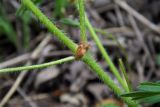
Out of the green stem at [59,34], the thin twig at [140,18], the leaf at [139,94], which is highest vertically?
the thin twig at [140,18]

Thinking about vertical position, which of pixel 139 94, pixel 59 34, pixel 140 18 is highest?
pixel 140 18

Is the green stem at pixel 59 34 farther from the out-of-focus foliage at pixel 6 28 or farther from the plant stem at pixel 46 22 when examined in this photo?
the out-of-focus foliage at pixel 6 28

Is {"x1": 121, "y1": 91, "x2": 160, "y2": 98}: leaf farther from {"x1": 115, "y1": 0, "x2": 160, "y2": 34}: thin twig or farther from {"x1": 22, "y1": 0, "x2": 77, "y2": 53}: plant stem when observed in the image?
{"x1": 115, "y1": 0, "x2": 160, "y2": 34}: thin twig

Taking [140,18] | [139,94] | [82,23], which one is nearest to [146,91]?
[139,94]

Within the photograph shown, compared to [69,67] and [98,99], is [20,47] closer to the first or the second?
[69,67]

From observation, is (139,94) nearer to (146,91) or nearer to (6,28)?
(146,91)

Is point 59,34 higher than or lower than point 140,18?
lower

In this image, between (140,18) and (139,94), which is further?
(140,18)

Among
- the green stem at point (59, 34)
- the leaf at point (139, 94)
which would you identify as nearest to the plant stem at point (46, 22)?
the green stem at point (59, 34)

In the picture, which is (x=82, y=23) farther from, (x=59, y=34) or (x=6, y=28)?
(x=6, y=28)

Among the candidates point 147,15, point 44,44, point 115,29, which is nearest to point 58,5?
point 44,44

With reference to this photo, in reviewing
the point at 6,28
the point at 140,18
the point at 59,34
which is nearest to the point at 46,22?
the point at 59,34
